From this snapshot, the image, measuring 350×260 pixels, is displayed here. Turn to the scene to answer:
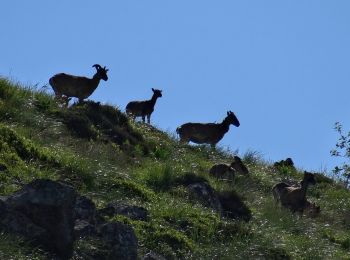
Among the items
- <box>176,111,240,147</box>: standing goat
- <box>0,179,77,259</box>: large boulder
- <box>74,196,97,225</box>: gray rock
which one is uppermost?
<box>176,111,240,147</box>: standing goat

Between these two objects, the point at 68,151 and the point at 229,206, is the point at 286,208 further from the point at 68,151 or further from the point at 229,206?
the point at 68,151

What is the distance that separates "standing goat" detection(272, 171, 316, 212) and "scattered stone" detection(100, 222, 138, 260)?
29.0ft

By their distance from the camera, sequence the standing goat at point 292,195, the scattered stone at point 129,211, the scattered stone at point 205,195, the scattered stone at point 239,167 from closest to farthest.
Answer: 1. the scattered stone at point 129,211
2. the scattered stone at point 205,195
3. the standing goat at point 292,195
4. the scattered stone at point 239,167

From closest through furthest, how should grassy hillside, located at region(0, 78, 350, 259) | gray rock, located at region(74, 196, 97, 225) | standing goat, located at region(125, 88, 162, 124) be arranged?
gray rock, located at region(74, 196, 97, 225), grassy hillside, located at region(0, 78, 350, 259), standing goat, located at region(125, 88, 162, 124)

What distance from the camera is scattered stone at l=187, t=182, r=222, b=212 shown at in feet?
61.8

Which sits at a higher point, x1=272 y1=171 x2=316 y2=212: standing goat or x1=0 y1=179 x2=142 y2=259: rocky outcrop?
x1=272 y1=171 x2=316 y2=212: standing goat

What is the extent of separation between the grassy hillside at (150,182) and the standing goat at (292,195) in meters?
0.38

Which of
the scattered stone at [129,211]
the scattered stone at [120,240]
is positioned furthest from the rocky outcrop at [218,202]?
the scattered stone at [120,240]

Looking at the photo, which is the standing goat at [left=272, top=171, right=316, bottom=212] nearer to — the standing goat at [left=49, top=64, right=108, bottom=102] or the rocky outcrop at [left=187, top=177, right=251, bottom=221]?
the rocky outcrop at [left=187, top=177, right=251, bottom=221]

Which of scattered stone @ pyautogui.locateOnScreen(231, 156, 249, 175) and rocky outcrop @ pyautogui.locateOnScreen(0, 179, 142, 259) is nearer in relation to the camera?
rocky outcrop @ pyautogui.locateOnScreen(0, 179, 142, 259)

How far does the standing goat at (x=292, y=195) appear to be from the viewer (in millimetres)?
22125

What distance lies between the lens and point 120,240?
1342 cm

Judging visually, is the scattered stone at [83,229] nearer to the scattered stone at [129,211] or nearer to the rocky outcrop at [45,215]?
the rocky outcrop at [45,215]

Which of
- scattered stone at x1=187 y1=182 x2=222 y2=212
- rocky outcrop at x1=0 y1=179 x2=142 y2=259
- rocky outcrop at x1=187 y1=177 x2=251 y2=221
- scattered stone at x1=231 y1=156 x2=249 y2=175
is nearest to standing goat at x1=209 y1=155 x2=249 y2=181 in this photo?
scattered stone at x1=231 y1=156 x2=249 y2=175
